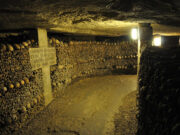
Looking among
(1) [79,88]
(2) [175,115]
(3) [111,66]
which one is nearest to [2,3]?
(2) [175,115]

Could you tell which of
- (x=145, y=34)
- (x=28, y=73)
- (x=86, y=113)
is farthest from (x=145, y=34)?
(x=28, y=73)

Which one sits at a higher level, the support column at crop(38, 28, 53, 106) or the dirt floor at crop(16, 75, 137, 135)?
the support column at crop(38, 28, 53, 106)

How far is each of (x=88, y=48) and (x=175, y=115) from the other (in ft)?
20.1

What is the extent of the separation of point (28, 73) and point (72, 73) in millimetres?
2658

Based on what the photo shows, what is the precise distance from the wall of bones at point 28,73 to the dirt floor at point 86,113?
14.7 inches

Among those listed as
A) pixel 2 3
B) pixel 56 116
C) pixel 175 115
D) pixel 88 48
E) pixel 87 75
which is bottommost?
pixel 56 116

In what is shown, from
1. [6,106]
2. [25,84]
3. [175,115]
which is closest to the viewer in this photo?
[175,115]

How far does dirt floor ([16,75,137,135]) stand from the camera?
10.2ft

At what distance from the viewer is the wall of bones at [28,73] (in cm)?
302

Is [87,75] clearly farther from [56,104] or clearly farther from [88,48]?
[56,104]

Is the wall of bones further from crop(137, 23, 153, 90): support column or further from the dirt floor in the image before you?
crop(137, 23, 153, 90): support column

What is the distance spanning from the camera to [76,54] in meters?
6.34

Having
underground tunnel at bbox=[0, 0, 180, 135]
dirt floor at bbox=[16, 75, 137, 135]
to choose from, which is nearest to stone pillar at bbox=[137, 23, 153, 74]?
underground tunnel at bbox=[0, 0, 180, 135]

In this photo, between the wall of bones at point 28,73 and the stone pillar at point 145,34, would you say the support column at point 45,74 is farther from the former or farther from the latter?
the stone pillar at point 145,34
